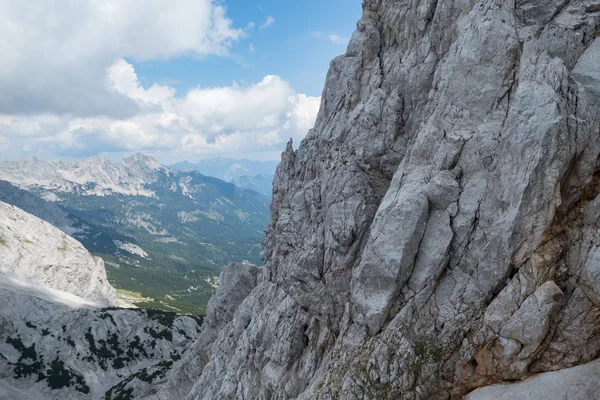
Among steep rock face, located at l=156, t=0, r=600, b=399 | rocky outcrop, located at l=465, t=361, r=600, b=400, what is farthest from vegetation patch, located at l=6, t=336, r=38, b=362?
rocky outcrop, located at l=465, t=361, r=600, b=400

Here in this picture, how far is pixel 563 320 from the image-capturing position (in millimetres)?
24188

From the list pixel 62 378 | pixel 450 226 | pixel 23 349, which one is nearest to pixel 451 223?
pixel 450 226

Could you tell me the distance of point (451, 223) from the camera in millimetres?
30406

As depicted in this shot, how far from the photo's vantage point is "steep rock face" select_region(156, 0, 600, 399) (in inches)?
984

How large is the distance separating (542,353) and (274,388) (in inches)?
1126

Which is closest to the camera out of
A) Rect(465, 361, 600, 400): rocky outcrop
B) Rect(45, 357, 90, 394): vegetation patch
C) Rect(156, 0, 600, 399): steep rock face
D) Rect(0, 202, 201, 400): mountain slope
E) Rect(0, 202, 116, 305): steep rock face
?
Rect(465, 361, 600, 400): rocky outcrop

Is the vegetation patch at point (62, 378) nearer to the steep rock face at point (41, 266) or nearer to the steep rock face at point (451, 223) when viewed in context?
the steep rock face at point (451, 223)

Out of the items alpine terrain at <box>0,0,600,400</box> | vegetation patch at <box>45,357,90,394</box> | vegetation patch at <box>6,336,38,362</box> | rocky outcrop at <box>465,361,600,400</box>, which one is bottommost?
vegetation patch at <box>45,357,90,394</box>

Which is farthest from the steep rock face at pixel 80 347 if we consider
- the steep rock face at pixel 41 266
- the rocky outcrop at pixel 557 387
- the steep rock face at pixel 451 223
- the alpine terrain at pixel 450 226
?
the rocky outcrop at pixel 557 387

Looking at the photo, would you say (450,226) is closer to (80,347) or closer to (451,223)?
(451,223)

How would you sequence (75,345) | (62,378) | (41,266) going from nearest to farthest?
1. (62,378)
2. (75,345)
3. (41,266)

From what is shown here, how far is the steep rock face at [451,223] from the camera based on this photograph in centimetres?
2500

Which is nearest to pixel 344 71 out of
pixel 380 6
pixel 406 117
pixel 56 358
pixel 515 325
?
pixel 380 6

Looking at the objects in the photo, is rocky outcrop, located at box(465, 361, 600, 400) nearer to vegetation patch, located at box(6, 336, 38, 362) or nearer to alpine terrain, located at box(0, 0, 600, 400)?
alpine terrain, located at box(0, 0, 600, 400)
